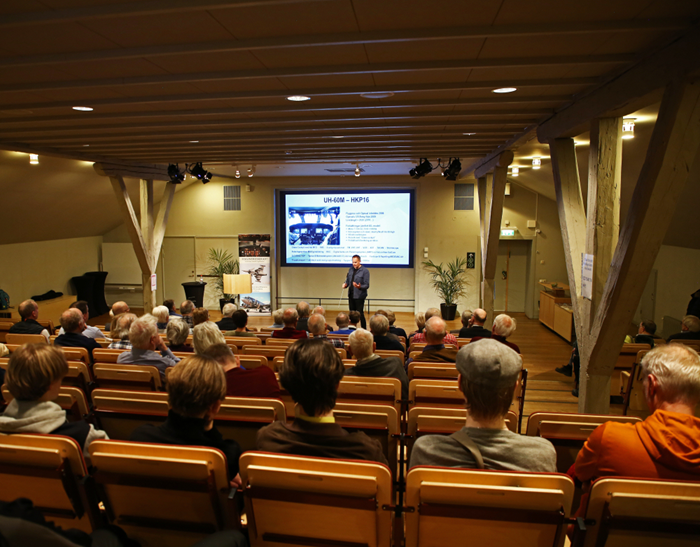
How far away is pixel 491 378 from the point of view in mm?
1542

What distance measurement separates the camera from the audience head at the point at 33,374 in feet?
6.10

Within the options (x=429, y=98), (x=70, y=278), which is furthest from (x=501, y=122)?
(x=70, y=278)

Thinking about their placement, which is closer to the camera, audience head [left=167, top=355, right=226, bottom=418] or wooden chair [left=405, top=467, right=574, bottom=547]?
wooden chair [left=405, top=467, right=574, bottom=547]

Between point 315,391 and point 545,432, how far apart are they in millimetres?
1259

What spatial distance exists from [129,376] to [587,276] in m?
3.87

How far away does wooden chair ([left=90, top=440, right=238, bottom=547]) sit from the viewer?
1.59 metres

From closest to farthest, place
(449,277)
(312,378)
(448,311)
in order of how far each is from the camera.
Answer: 1. (312,378)
2. (448,311)
3. (449,277)

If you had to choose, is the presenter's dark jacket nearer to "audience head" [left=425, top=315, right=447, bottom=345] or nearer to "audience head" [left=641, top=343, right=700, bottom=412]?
"audience head" [left=425, top=315, right=447, bottom=345]

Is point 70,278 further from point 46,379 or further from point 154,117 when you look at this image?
point 46,379

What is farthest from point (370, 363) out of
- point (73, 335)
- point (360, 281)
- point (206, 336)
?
point (360, 281)

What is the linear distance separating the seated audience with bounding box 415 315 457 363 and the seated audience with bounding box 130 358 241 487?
2408mm

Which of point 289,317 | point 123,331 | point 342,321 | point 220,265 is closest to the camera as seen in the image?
point 123,331

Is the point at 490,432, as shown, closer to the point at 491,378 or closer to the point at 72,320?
the point at 491,378

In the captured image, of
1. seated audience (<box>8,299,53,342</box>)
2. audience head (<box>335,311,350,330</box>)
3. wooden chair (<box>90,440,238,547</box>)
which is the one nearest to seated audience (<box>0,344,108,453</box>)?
wooden chair (<box>90,440,238,547</box>)
